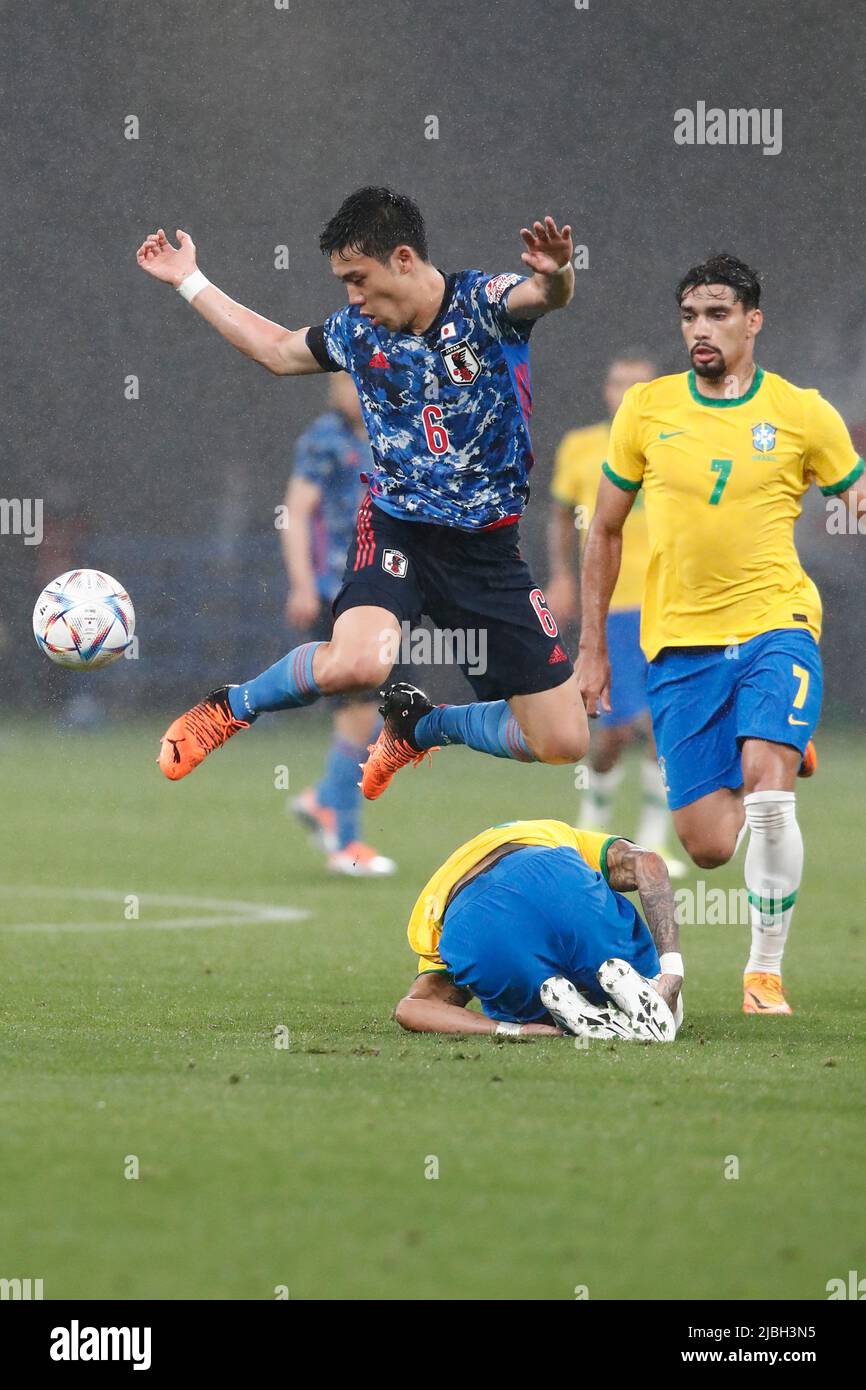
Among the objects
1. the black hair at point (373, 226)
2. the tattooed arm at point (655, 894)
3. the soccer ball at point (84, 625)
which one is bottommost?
the tattooed arm at point (655, 894)

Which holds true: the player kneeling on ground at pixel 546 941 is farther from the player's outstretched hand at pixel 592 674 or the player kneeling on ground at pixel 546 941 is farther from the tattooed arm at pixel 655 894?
the player's outstretched hand at pixel 592 674

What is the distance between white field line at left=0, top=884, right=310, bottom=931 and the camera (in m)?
8.11

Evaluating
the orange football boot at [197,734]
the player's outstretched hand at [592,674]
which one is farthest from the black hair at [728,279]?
the orange football boot at [197,734]

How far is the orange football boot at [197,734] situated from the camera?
6082 mm

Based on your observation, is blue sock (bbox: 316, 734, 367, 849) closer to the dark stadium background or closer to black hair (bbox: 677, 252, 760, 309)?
black hair (bbox: 677, 252, 760, 309)

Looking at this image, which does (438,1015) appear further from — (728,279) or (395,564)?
(728,279)

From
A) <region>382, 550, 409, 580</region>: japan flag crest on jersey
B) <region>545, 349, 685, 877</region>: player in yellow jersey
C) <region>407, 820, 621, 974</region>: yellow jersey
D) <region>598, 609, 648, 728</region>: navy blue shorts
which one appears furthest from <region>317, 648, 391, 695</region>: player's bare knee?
<region>598, 609, 648, 728</region>: navy blue shorts

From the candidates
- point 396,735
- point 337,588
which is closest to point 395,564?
point 396,735

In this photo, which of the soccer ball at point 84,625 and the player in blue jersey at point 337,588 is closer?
the soccer ball at point 84,625

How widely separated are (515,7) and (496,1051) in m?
13.8

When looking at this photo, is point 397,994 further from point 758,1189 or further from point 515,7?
point 515,7

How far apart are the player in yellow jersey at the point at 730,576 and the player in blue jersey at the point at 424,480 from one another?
0.77 feet

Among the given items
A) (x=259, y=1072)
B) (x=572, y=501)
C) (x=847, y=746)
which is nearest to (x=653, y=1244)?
(x=259, y=1072)

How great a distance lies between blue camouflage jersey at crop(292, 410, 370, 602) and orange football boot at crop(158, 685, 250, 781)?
3637 mm
